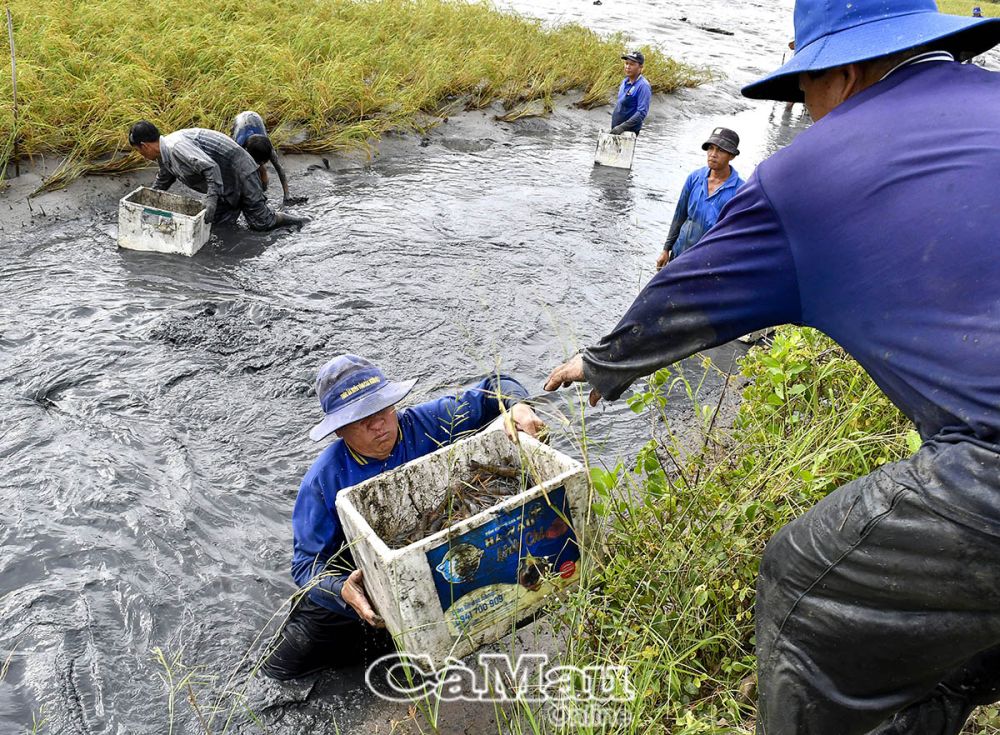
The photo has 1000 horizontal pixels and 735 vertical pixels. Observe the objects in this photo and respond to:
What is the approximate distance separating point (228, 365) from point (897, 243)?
5.10 metres

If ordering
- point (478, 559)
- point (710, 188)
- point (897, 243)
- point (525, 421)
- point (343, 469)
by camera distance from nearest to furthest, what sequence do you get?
point (897, 243) < point (478, 559) < point (525, 421) < point (343, 469) < point (710, 188)

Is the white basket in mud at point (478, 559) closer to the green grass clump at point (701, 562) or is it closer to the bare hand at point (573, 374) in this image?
the green grass clump at point (701, 562)

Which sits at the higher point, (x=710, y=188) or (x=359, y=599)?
(x=710, y=188)

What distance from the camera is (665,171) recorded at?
11.3 metres

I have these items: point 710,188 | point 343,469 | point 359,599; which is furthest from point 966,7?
point 359,599

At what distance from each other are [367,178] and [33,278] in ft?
13.0

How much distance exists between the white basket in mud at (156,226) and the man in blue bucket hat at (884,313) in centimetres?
611

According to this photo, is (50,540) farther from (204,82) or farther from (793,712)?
(204,82)

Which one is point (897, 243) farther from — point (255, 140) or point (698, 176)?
point (255, 140)

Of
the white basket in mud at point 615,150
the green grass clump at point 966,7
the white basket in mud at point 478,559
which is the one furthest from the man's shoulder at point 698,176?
the green grass clump at point 966,7

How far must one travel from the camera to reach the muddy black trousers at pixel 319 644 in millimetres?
3346

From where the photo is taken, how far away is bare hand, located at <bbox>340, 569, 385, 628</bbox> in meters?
2.78

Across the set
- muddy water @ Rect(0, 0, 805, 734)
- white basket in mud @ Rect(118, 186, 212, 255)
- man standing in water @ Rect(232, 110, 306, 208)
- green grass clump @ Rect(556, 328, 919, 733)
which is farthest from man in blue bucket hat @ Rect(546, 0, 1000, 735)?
man standing in water @ Rect(232, 110, 306, 208)

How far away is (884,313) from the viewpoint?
1.68m
